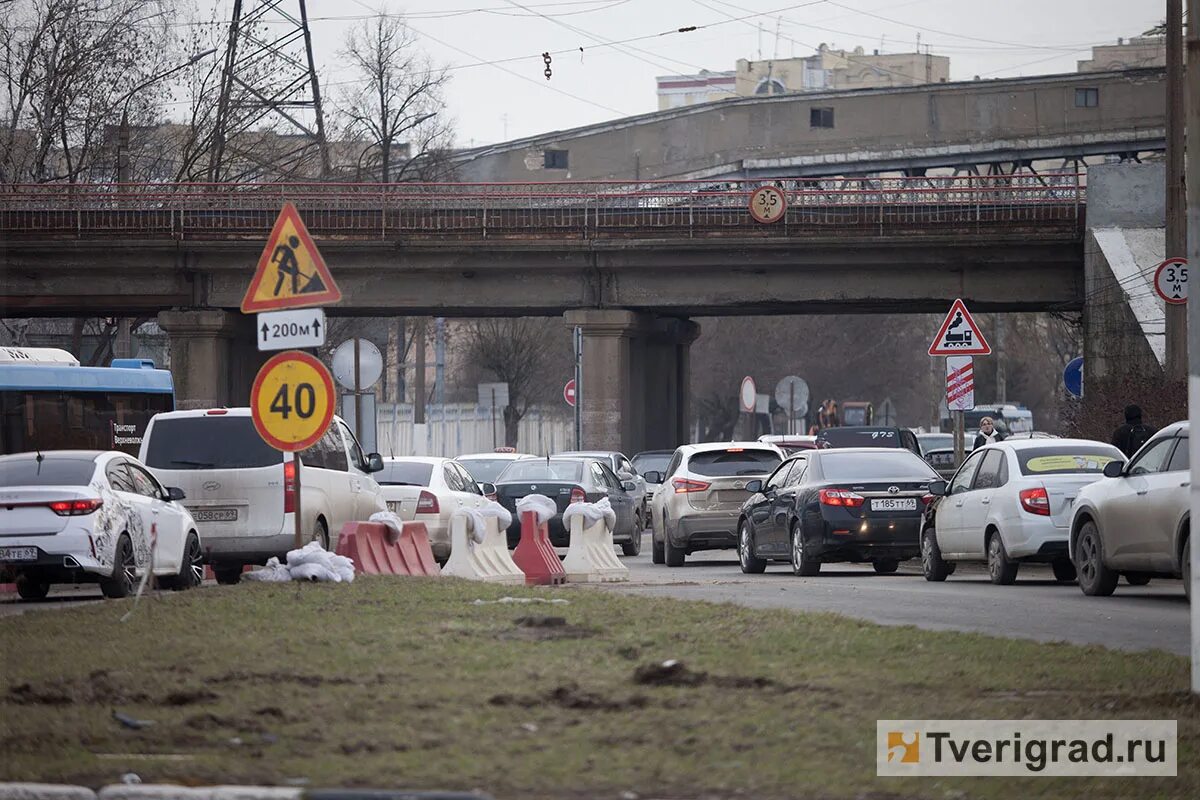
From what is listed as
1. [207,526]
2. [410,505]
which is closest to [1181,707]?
[207,526]

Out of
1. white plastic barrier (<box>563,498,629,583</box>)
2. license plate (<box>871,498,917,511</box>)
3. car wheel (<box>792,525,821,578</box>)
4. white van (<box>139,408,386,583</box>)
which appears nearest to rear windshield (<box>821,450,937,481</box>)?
license plate (<box>871,498,917,511</box>)

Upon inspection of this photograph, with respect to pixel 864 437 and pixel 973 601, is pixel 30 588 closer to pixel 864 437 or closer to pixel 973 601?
pixel 973 601

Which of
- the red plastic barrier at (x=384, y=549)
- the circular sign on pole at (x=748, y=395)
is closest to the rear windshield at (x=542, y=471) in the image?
the red plastic barrier at (x=384, y=549)

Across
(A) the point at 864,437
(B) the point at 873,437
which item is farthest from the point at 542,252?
(B) the point at 873,437

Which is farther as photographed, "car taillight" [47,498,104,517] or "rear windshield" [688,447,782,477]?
"rear windshield" [688,447,782,477]

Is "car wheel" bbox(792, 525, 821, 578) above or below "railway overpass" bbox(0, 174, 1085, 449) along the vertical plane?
below

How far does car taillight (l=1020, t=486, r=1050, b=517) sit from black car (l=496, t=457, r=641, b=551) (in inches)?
338

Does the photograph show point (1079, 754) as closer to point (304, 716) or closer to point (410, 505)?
point (304, 716)

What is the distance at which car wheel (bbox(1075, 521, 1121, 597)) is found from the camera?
17.4 m

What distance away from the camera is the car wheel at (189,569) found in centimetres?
1877

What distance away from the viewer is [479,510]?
1914 centimetres

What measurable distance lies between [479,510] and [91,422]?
12595mm

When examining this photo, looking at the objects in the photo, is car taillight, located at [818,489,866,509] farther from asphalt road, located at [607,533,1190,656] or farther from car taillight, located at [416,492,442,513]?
car taillight, located at [416,492,442,513]

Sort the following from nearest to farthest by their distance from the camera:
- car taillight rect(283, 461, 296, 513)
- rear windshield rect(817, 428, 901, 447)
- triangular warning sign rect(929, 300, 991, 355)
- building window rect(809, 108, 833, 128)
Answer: car taillight rect(283, 461, 296, 513)
triangular warning sign rect(929, 300, 991, 355)
rear windshield rect(817, 428, 901, 447)
building window rect(809, 108, 833, 128)
